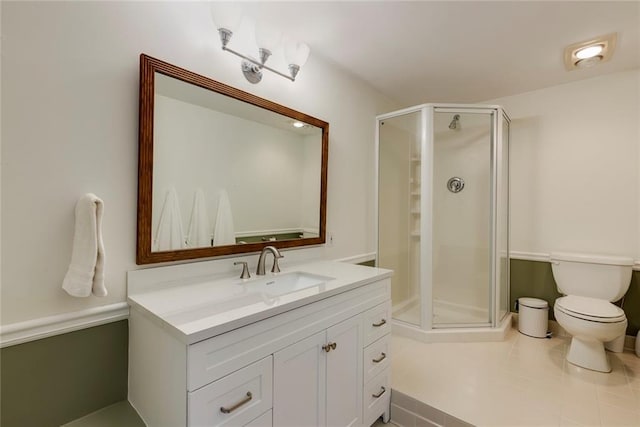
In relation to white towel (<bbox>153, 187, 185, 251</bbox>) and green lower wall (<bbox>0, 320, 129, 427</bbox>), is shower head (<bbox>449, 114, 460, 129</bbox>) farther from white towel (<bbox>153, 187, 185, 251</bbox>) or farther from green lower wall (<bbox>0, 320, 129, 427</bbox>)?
green lower wall (<bbox>0, 320, 129, 427</bbox>)

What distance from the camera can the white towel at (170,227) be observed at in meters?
1.27

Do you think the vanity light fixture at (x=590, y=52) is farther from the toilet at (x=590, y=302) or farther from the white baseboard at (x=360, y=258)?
the white baseboard at (x=360, y=258)

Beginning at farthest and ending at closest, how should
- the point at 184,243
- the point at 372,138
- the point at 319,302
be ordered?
the point at 372,138 → the point at 184,243 → the point at 319,302

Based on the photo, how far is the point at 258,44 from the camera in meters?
1.50

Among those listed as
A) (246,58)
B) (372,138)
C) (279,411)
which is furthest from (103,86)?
(372,138)

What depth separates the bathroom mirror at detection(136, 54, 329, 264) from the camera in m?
1.24

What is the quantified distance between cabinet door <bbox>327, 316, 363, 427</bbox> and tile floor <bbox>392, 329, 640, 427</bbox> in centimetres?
45

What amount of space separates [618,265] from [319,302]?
235 cm

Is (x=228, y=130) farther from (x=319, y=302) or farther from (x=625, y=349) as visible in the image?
(x=625, y=349)

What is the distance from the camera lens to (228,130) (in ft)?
5.04

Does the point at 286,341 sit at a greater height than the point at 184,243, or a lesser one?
lesser

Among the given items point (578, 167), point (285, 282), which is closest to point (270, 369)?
point (285, 282)

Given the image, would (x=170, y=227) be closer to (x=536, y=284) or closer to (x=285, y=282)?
(x=285, y=282)

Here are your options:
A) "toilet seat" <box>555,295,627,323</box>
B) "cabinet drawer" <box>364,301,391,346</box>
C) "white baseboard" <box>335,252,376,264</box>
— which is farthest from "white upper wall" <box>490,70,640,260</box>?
"cabinet drawer" <box>364,301,391,346</box>
